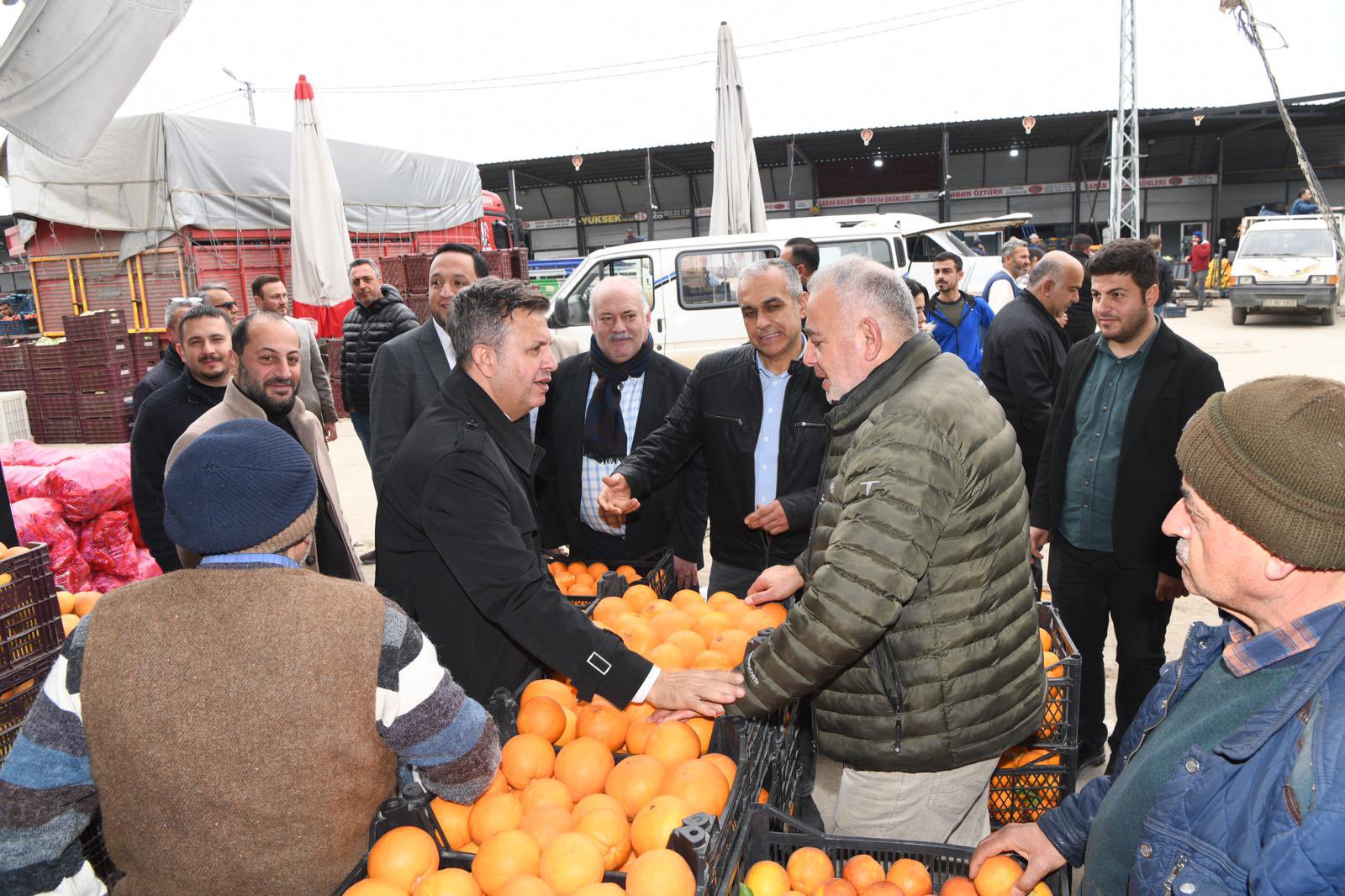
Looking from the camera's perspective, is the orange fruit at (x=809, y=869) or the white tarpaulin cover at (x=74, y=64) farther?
the white tarpaulin cover at (x=74, y=64)

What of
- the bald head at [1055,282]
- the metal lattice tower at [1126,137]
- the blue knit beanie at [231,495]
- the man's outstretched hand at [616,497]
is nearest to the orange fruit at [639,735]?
the blue knit beanie at [231,495]

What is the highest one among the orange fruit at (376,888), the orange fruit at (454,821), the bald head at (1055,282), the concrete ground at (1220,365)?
the bald head at (1055,282)

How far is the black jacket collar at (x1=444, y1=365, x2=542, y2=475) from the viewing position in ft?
7.39

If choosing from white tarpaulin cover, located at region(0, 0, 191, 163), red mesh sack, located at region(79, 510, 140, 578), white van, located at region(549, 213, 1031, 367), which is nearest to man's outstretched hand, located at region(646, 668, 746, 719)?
white tarpaulin cover, located at region(0, 0, 191, 163)

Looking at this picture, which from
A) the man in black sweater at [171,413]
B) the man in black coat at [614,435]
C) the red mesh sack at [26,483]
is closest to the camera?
the man in black sweater at [171,413]

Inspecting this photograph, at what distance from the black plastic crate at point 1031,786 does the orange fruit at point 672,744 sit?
0.98 metres

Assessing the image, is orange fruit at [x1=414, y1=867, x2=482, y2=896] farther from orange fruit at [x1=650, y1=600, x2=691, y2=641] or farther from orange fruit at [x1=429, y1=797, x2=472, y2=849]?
orange fruit at [x1=650, y1=600, x2=691, y2=641]

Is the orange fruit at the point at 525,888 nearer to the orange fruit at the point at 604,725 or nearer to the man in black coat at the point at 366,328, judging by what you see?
the orange fruit at the point at 604,725

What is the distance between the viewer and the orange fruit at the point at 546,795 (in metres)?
1.84

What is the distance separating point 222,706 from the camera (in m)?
1.33

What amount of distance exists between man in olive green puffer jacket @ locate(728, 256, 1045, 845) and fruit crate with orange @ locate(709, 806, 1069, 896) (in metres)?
0.23

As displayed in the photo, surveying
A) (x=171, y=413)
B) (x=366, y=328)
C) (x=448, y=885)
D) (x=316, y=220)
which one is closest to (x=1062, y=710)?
(x=448, y=885)

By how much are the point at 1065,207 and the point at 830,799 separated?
37974mm

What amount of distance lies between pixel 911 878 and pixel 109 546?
5.36 meters
